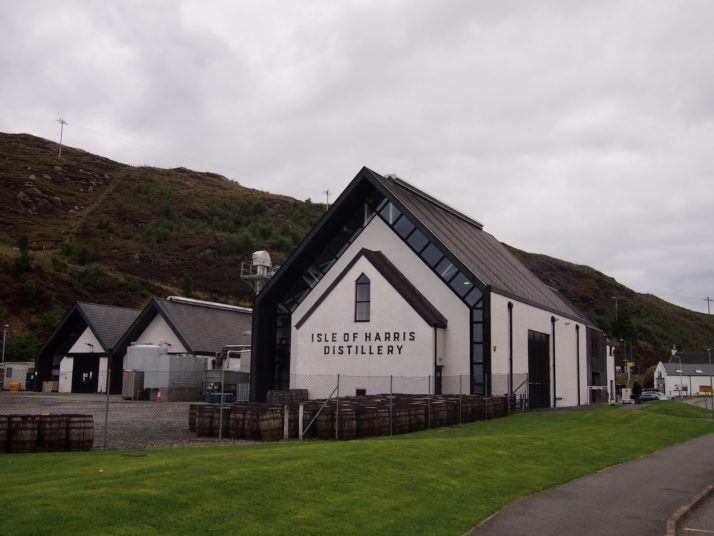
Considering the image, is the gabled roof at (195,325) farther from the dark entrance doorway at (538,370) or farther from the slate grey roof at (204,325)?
the dark entrance doorway at (538,370)

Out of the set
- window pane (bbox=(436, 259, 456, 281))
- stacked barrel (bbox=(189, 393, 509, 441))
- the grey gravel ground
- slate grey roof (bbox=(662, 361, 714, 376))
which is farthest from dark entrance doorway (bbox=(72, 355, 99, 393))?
slate grey roof (bbox=(662, 361, 714, 376))

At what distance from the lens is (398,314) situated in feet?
111

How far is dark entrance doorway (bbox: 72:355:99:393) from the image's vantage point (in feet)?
183

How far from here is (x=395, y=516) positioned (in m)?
10.1

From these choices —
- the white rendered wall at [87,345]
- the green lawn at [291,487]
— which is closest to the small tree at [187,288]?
the white rendered wall at [87,345]

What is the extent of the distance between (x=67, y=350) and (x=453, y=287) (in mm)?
37473

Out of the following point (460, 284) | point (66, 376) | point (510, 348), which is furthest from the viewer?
point (66, 376)

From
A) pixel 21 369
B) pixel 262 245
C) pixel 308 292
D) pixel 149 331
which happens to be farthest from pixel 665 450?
pixel 262 245

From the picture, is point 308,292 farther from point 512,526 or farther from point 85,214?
point 85,214

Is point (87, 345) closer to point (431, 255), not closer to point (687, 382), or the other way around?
point (431, 255)

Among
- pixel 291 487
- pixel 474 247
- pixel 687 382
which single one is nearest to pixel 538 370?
pixel 474 247

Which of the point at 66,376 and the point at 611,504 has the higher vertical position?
the point at 66,376

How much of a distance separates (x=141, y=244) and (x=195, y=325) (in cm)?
6976

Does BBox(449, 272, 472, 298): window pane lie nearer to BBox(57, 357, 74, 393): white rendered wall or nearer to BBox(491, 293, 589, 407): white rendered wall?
BBox(491, 293, 589, 407): white rendered wall
